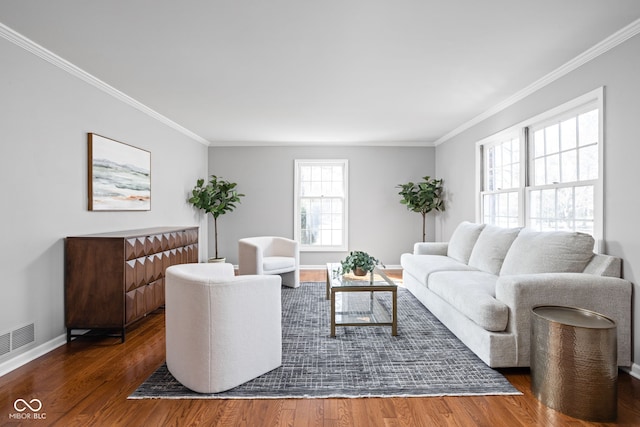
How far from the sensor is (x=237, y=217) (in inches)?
255

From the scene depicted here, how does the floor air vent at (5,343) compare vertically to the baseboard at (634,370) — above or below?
above

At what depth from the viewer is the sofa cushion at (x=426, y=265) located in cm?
379

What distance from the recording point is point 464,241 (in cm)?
426

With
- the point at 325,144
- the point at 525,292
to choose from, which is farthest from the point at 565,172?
the point at 325,144

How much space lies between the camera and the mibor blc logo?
1903 mm

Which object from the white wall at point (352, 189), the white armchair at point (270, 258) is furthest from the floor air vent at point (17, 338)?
the white wall at point (352, 189)

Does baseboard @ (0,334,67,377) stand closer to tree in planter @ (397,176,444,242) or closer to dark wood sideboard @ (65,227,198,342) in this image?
dark wood sideboard @ (65,227,198,342)

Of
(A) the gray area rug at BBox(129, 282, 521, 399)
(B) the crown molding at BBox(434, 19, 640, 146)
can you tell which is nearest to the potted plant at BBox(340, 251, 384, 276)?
(A) the gray area rug at BBox(129, 282, 521, 399)

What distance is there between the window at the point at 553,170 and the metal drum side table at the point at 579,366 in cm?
119

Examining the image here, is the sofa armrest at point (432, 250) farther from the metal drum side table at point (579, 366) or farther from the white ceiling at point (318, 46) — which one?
the metal drum side table at point (579, 366)

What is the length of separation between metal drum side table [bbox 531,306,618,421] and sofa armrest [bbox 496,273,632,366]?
1.01ft

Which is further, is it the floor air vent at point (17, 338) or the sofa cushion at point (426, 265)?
the sofa cushion at point (426, 265)

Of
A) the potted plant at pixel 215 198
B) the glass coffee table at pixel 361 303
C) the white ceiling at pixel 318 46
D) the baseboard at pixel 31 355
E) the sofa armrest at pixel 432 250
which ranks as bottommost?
the baseboard at pixel 31 355

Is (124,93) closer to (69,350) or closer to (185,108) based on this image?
(185,108)
